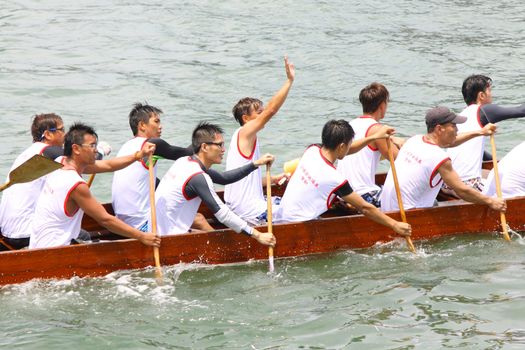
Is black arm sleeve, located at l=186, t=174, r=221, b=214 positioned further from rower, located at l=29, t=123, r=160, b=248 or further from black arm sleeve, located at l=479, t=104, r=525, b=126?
black arm sleeve, located at l=479, t=104, r=525, b=126

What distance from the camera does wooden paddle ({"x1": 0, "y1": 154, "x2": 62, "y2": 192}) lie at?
10.2m

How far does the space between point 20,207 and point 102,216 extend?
133cm

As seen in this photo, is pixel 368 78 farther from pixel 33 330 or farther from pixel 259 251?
pixel 33 330

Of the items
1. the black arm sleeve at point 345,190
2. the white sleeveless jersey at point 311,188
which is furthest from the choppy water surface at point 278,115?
the black arm sleeve at point 345,190

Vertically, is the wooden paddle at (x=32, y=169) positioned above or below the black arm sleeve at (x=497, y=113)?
below

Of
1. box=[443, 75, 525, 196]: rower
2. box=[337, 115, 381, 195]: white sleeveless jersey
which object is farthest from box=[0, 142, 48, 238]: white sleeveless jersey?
box=[443, 75, 525, 196]: rower

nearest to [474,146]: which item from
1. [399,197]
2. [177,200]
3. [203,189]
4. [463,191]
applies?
[463,191]

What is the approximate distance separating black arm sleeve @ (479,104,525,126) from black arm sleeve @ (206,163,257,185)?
3411 millimetres

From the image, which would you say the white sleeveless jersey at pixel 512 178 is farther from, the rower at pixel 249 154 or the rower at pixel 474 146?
the rower at pixel 249 154

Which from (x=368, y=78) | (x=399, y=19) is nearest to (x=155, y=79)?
(x=368, y=78)

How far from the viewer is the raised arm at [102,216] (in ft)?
34.9

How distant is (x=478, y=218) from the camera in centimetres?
1259

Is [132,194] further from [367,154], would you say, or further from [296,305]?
[367,154]

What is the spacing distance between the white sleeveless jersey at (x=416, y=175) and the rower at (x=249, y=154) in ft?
4.46
